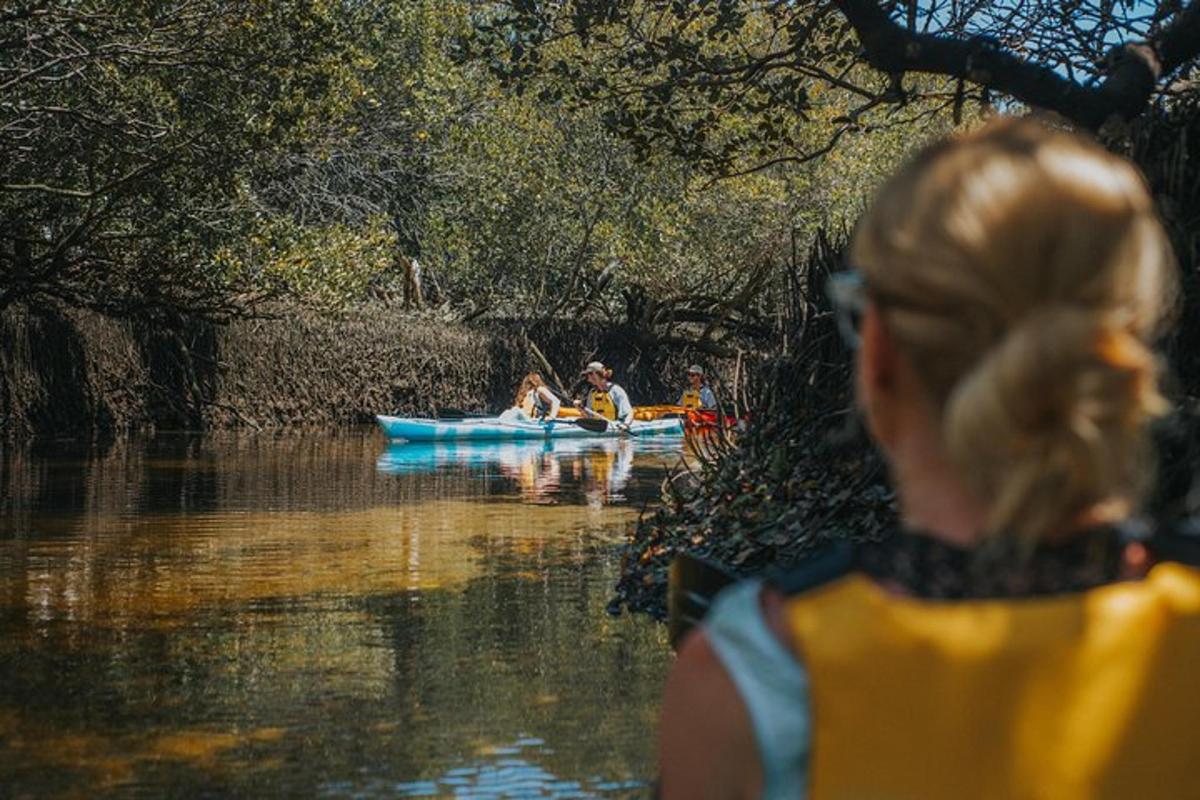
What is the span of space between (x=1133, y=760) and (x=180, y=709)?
6.61 meters

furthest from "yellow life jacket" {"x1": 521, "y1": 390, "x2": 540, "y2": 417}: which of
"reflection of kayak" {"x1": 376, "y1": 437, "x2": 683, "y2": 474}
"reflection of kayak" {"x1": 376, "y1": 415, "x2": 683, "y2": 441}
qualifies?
"reflection of kayak" {"x1": 376, "y1": 437, "x2": 683, "y2": 474}

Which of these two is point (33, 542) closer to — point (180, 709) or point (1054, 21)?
point (180, 709)

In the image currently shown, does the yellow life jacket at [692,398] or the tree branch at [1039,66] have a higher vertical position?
the tree branch at [1039,66]

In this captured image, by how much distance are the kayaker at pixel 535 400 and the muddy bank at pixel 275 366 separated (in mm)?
4368

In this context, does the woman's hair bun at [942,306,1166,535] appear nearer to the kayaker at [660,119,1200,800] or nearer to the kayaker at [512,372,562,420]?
the kayaker at [660,119,1200,800]

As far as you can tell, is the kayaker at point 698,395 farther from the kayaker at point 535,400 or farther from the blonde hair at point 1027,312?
the blonde hair at point 1027,312

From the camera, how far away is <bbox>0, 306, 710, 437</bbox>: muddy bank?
3416cm

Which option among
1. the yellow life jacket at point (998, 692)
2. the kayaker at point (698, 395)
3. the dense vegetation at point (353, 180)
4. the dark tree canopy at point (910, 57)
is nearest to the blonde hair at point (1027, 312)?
the yellow life jacket at point (998, 692)

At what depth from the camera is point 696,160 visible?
13367mm

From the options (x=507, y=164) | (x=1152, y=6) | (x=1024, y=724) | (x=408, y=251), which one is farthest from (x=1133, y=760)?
(x=408, y=251)

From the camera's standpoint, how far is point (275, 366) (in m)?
39.7

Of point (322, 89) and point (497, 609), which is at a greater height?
point (322, 89)

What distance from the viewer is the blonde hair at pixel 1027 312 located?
1.56 m

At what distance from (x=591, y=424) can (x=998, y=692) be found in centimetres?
3319
